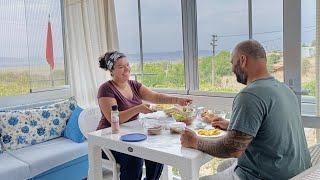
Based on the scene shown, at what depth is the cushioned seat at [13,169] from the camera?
7.55ft

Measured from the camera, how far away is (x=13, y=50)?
3148 mm

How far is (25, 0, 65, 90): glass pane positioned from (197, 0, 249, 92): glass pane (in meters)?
1.64

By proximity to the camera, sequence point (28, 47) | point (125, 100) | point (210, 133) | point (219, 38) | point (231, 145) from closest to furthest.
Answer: point (231, 145) < point (210, 133) < point (125, 100) < point (219, 38) < point (28, 47)

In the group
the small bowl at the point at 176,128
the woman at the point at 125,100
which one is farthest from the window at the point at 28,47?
the small bowl at the point at 176,128

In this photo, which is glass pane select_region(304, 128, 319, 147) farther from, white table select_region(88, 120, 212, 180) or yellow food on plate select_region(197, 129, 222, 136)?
white table select_region(88, 120, 212, 180)

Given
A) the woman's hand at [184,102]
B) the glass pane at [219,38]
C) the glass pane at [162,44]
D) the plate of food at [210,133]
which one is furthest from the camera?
the glass pane at [162,44]

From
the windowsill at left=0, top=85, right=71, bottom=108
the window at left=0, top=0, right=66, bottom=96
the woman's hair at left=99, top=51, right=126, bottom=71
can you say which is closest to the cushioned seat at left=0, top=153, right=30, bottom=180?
the windowsill at left=0, top=85, right=71, bottom=108

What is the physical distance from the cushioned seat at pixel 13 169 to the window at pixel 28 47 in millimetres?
Answer: 868

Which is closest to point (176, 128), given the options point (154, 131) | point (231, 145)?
point (154, 131)

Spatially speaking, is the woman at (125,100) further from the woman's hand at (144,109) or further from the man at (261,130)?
the man at (261,130)

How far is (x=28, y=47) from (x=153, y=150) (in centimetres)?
226

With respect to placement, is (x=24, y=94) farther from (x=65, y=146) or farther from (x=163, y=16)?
(x=163, y=16)

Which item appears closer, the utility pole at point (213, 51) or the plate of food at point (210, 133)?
the plate of food at point (210, 133)

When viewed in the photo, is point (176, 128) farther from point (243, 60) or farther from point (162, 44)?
point (162, 44)
